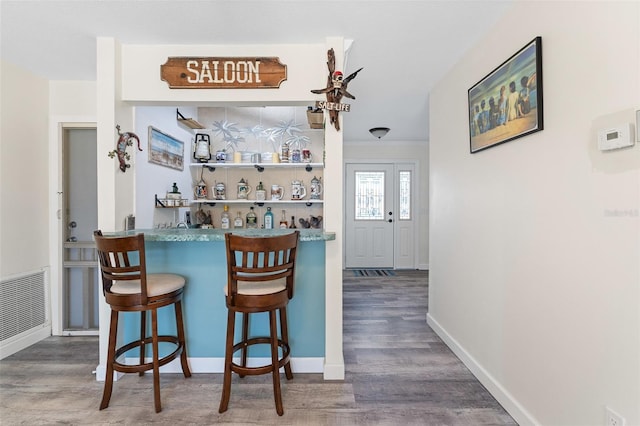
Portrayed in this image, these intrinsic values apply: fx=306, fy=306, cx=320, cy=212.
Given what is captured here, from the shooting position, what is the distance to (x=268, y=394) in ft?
6.63

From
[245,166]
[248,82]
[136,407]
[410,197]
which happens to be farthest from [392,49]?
[410,197]

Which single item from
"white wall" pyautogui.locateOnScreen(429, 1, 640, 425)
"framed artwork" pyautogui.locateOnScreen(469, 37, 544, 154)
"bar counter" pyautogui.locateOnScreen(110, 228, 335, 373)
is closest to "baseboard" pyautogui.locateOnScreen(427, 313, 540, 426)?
"white wall" pyautogui.locateOnScreen(429, 1, 640, 425)

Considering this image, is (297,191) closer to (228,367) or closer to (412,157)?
(228,367)

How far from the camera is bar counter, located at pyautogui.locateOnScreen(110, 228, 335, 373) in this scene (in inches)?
89.3

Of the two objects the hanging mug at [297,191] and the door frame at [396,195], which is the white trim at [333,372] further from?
the door frame at [396,195]

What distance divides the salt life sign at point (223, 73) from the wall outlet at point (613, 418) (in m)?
2.51

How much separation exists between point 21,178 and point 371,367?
340 centimetres

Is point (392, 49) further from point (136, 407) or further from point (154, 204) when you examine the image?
point (136, 407)

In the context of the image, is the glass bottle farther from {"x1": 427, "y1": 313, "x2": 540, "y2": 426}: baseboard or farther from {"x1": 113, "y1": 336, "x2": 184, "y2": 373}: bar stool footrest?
{"x1": 427, "y1": 313, "x2": 540, "y2": 426}: baseboard

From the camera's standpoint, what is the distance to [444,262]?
114 inches

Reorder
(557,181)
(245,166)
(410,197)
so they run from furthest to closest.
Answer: (410,197) < (245,166) < (557,181)

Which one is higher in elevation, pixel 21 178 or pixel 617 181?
pixel 21 178

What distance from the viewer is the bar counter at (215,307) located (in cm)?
227

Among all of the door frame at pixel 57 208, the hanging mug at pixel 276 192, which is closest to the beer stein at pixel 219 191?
the hanging mug at pixel 276 192
